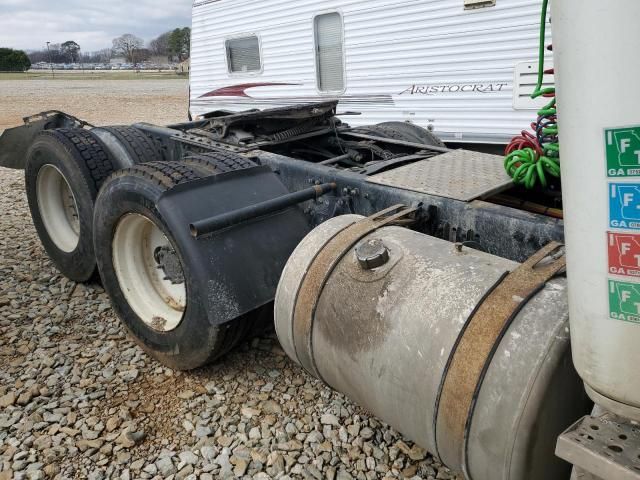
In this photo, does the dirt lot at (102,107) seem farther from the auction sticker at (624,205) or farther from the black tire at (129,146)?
the auction sticker at (624,205)

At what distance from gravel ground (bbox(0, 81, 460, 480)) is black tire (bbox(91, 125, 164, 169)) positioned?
1.08m

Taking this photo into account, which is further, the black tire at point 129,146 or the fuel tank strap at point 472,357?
the black tire at point 129,146

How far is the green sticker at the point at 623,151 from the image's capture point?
39.1 inches

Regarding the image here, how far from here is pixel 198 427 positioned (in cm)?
239

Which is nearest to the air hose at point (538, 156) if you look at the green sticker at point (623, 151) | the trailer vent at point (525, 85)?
the green sticker at point (623, 151)

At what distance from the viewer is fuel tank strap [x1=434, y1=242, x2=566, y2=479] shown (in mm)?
1445

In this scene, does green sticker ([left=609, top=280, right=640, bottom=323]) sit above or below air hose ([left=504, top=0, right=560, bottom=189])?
below

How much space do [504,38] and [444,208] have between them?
12.2 ft

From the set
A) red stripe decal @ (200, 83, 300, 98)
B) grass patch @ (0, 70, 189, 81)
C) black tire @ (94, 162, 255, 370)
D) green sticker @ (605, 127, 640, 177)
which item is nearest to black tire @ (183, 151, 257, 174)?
black tire @ (94, 162, 255, 370)

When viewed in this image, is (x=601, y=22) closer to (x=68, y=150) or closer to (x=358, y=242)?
(x=358, y=242)

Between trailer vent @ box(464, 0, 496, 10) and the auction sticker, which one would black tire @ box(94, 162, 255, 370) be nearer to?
the auction sticker

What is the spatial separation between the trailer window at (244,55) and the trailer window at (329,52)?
1354 millimetres

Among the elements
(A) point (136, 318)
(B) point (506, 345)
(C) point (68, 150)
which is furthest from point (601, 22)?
(C) point (68, 150)

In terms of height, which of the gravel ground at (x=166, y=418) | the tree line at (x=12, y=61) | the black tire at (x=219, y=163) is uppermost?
the tree line at (x=12, y=61)
